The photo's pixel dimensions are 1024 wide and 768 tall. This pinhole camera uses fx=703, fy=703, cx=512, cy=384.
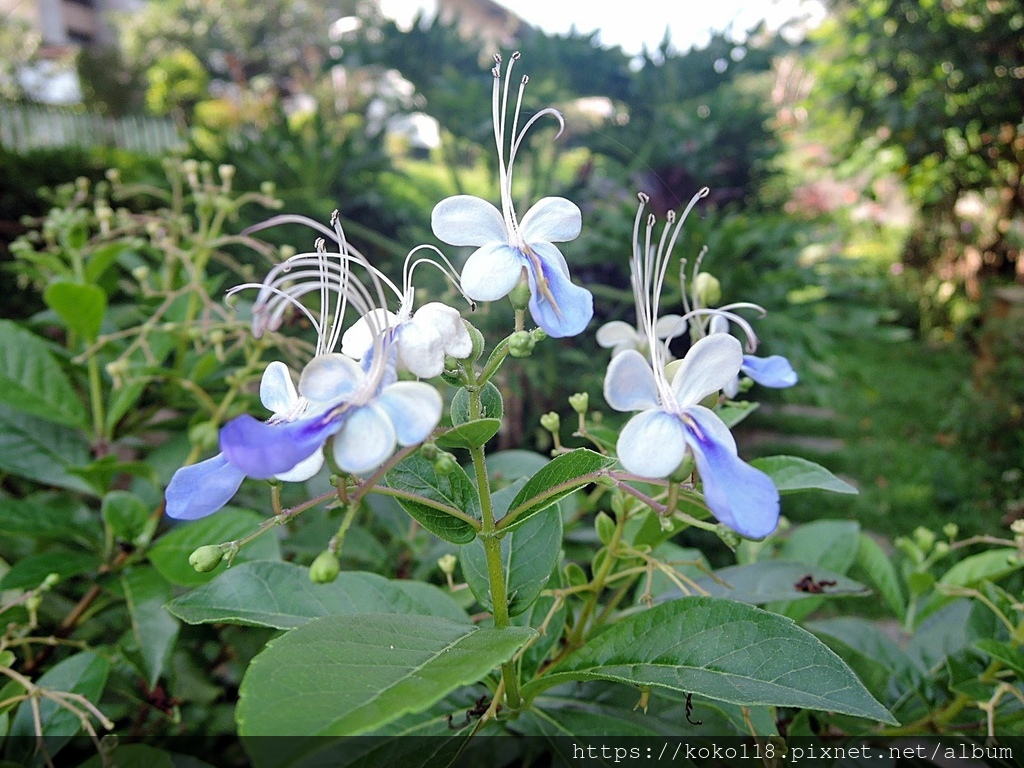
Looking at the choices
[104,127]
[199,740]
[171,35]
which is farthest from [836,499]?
[171,35]

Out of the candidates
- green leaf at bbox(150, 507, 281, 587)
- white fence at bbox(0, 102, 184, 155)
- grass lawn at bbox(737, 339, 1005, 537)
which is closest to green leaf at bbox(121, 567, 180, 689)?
green leaf at bbox(150, 507, 281, 587)

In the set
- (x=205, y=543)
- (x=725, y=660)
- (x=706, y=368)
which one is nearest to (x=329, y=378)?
(x=706, y=368)

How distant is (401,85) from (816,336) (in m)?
1.98

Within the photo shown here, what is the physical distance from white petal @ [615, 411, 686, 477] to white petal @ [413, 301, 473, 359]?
5.4 inches

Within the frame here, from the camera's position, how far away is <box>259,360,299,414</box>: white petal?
587 millimetres

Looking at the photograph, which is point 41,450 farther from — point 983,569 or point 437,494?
point 983,569

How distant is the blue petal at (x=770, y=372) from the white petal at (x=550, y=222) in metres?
0.24

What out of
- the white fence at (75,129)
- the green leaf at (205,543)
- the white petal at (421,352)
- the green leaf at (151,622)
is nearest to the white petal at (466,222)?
the white petal at (421,352)

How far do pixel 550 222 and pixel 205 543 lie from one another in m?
0.62

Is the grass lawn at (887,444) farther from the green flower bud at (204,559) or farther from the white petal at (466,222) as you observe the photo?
the green flower bud at (204,559)

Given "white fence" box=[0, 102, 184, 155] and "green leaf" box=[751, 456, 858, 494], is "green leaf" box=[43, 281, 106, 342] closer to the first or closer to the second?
"green leaf" box=[751, 456, 858, 494]

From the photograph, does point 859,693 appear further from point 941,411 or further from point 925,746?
point 941,411

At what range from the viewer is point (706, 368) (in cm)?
55

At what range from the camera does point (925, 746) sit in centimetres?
87
